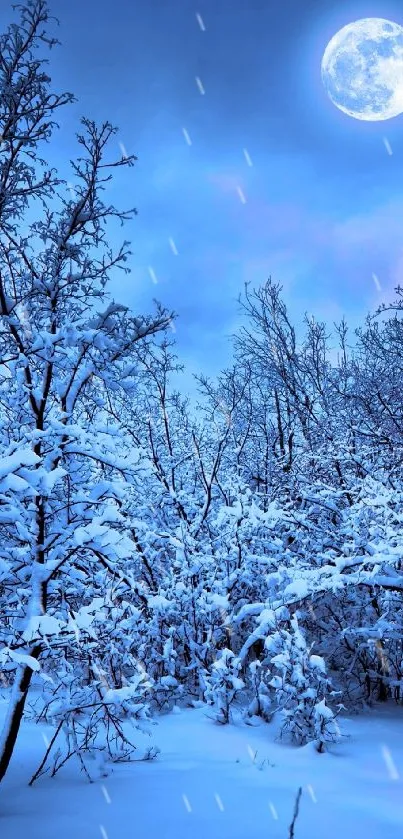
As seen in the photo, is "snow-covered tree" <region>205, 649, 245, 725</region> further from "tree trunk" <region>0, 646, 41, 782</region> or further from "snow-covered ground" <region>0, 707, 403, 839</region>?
"tree trunk" <region>0, 646, 41, 782</region>

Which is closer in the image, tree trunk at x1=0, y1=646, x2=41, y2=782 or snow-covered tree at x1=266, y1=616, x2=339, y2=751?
tree trunk at x1=0, y1=646, x2=41, y2=782

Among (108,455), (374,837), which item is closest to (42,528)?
(108,455)

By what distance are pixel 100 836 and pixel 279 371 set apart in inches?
469

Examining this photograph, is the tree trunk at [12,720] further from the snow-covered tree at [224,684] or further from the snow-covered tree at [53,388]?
the snow-covered tree at [224,684]

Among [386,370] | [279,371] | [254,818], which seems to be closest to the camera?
[254,818]

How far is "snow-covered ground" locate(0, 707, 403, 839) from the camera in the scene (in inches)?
148

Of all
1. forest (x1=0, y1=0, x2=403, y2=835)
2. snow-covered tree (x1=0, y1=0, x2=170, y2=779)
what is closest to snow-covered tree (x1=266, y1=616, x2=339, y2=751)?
forest (x1=0, y1=0, x2=403, y2=835)

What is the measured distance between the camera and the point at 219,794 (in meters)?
4.47

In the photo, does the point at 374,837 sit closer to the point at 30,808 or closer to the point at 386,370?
the point at 30,808

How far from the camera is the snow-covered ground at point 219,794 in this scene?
3.77 metres

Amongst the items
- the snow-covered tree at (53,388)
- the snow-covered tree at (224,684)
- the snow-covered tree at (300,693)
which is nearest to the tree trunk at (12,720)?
Answer: the snow-covered tree at (53,388)

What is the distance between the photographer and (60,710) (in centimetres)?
487

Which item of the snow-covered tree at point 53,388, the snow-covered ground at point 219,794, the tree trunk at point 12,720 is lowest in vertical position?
the snow-covered ground at point 219,794

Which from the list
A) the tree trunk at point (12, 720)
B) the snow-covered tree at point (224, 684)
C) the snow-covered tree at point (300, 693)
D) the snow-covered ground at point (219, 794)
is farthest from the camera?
the snow-covered tree at point (224, 684)
